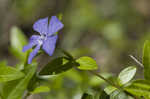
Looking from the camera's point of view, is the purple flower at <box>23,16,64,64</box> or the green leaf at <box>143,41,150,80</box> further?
the purple flower at <box>23,16,64,64</box>

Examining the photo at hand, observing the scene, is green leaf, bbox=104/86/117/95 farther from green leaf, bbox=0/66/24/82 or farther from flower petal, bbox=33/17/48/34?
flower petal, bbox=33/17/48/34

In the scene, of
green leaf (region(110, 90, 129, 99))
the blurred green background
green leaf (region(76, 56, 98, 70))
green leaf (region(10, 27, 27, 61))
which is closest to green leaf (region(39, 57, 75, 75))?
green leaf (region(76, 56, 98, 70))

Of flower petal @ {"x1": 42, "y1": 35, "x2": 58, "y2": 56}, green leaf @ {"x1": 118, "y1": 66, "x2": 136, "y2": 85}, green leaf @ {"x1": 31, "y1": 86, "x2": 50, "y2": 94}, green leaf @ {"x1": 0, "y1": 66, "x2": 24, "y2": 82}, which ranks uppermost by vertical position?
flower petal @ {"x1": 42, "y1": 35, "x2": 58, "y2": 56}

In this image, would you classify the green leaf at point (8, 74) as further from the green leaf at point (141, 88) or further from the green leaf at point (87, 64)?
the green leaf at point (141, 88)

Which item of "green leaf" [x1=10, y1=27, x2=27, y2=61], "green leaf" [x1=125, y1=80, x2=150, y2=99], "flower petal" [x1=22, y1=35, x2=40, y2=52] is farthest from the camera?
"green leaf" [x1=10, y1=27, x2=27, y2=61]

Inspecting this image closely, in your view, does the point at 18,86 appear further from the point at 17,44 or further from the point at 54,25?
the point at 17,44

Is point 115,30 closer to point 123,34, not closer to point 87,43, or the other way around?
point 123,34

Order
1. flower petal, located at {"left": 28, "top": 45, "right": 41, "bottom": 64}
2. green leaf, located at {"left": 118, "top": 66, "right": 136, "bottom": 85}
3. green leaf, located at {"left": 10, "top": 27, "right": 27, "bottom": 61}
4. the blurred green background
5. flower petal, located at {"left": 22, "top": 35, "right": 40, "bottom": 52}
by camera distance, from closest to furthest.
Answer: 1. green leaf, located at {"left": 118, "top": 66, "right": 136, "bottom": 85}
2. flower petal, located at {"left": 28, "top": 45, "right": 41, "bottom": 64}
3. flower petal, located at {"left": 22, "top": 35, "right": 40, "bottom": 52}
4. green leaf, located at {"left": 10, "top": 27, "right": 27, "bottom": 61}
5. the blurred green background

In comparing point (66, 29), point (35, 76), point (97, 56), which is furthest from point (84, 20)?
point (35, 76)
